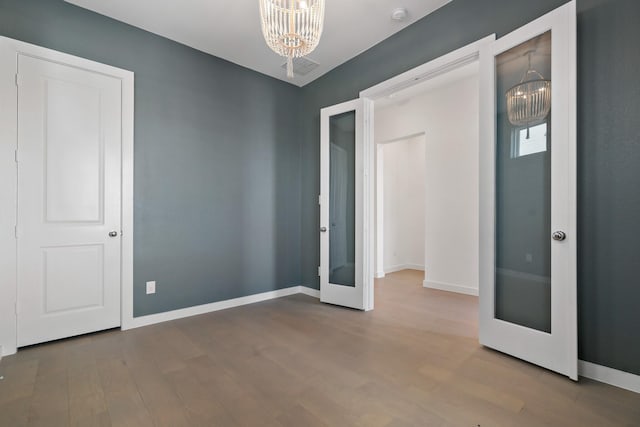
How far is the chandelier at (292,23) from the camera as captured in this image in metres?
1.95

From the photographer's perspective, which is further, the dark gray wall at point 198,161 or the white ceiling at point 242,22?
the dark gray wall at point 198,161

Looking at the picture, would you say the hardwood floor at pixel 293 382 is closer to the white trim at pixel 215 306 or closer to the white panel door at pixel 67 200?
the white trim at pixel 215 306

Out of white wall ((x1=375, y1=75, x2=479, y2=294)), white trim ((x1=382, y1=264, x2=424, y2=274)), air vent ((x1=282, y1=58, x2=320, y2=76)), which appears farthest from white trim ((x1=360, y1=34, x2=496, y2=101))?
white trim ((x1=382, y1=264, x2=424, y2=274))

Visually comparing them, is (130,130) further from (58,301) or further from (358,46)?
(358,46)

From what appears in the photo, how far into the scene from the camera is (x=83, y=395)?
5.93ft

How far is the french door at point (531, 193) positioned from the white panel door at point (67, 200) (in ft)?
11.2

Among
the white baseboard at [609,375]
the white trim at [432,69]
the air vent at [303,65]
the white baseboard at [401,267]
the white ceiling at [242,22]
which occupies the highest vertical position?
the white ceiling at [242,22]

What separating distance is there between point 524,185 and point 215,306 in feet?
11.0

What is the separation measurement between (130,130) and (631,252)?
13.6 feet

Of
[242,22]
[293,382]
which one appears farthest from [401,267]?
[242,22]

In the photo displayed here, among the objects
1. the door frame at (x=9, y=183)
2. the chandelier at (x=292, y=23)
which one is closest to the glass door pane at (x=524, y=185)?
the chandelier at (x=292, y=23)

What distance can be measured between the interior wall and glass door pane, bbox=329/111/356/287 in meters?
2.47

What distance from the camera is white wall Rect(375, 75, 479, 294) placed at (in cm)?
432

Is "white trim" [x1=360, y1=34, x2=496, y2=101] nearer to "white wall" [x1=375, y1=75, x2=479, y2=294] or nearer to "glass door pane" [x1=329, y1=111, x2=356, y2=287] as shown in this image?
"glass door pane" [x1=329, y1=111, x2=356, y2=287]
